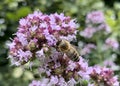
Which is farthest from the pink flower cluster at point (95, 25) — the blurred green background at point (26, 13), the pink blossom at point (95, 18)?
the blurred green background at point (26, 13)

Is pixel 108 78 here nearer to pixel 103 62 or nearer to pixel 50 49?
pixel 50 49

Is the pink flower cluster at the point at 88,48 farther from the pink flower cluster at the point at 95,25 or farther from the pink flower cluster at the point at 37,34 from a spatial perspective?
the pink flower cluster at the point at 37,34

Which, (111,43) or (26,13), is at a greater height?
(26,13)

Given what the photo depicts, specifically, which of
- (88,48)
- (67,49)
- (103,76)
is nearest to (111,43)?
(88,48)

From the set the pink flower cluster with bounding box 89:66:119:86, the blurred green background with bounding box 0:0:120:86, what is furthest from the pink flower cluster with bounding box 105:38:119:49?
the pink flower cluster with bounding box 89:66:119:86

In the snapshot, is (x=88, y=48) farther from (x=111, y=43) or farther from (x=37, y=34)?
(x=37, y=34)

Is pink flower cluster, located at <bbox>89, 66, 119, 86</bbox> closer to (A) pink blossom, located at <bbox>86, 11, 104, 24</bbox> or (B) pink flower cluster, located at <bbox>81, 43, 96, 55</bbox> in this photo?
(B) pink flower cluster, located at <bbox>81, 43, 96, 55</bbox>
